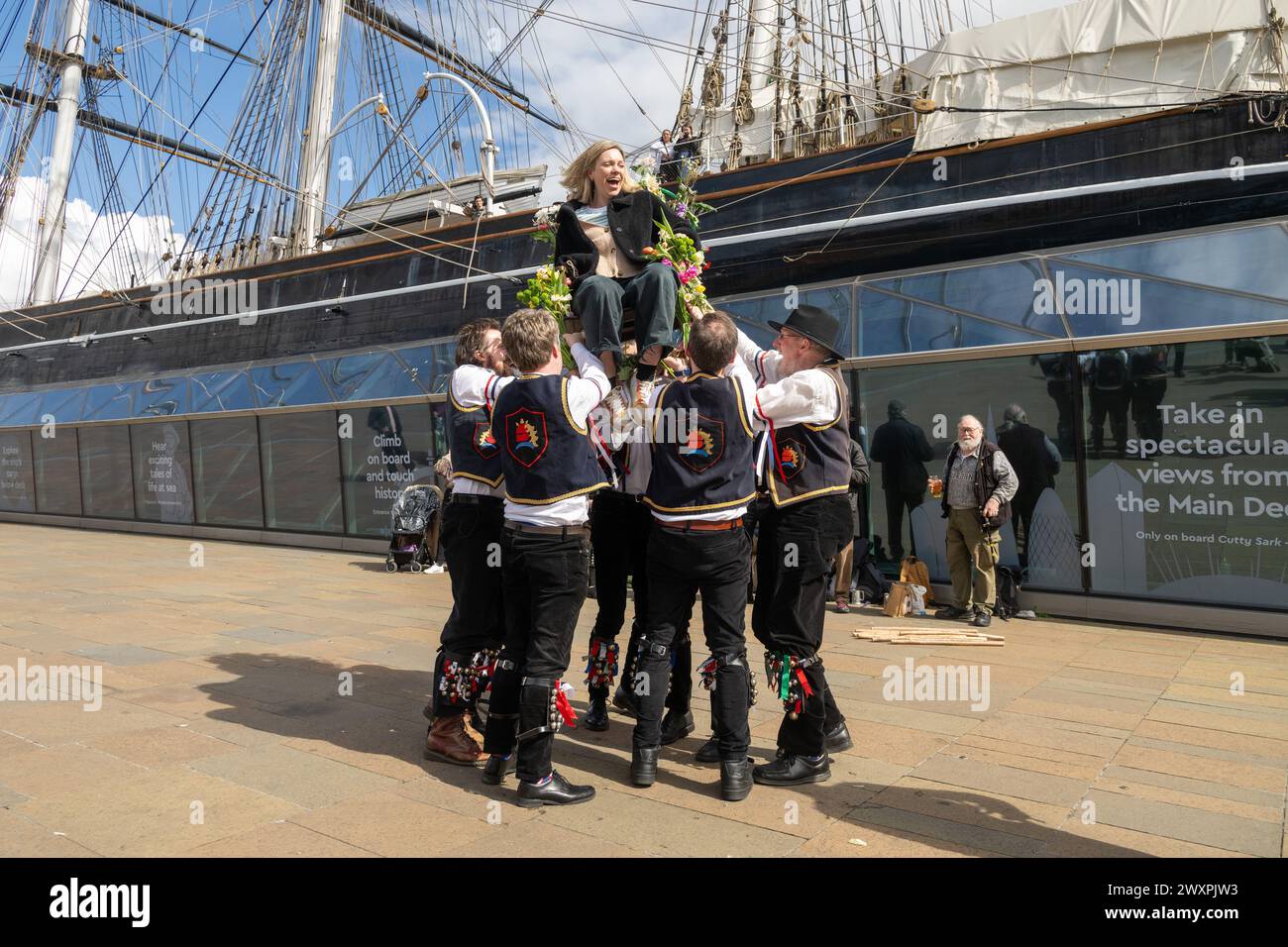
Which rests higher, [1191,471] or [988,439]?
[988,439]

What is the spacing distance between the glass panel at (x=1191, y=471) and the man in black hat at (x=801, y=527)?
5.13 meters

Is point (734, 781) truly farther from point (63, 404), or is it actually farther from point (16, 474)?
point (16, 474)

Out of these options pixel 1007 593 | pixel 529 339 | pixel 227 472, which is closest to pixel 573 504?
pixel 529 339

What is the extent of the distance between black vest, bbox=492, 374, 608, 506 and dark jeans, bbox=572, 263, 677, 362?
1.27 feet

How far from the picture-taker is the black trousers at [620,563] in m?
4.96

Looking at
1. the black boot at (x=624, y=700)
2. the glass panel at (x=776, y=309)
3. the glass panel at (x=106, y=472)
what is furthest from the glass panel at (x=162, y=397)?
the black boot at (x=624, y=700)

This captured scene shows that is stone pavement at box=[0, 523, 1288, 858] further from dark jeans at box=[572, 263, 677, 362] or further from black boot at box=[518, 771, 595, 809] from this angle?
dark jeans at box=[572, 263, 677, 362]

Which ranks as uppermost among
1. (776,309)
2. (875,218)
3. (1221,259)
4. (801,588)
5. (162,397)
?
(875,218)

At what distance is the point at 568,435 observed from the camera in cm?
403

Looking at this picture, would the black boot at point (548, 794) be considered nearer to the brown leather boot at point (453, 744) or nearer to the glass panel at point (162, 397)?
the brown leather boot at point (453, 744)

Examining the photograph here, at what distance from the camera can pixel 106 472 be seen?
63.7 ft

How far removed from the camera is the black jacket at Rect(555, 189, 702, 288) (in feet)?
14.8

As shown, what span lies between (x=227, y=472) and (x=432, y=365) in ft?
18.0

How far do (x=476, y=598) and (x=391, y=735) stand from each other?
0.98 m
